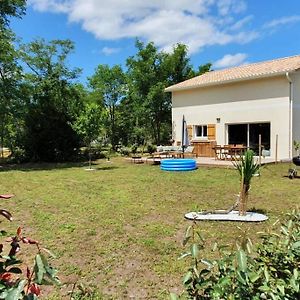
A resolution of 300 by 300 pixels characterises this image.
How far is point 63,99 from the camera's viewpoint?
25562mm

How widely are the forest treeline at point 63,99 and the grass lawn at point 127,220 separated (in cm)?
708

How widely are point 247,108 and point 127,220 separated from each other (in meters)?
15.0

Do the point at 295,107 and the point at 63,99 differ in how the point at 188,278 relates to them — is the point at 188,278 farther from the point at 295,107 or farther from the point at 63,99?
the point at 63,99

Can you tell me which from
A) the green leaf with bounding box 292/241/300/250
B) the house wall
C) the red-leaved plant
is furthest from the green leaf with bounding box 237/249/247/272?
the house wall

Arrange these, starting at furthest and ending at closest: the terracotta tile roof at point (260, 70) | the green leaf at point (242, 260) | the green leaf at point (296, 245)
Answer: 1. the terracotta tile roof at point (260, 70)
2. the green leaf at point (296, 245)
3. the green leaf at point (242, 260)

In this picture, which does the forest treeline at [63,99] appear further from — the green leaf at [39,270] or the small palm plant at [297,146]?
the green leaf at [39,270]

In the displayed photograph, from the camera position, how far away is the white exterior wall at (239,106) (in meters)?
18.8

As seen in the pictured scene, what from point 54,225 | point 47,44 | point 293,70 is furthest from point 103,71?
point 54,225

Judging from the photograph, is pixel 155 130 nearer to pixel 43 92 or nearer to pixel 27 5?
pixel 43 92

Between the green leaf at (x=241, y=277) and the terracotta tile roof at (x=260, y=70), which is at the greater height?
the terracotta tile roof at (x=260, y=70)

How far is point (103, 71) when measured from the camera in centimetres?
3994

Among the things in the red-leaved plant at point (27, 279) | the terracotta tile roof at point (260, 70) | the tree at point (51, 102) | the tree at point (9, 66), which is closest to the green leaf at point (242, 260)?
the red-leaved plant at point (27, 279)

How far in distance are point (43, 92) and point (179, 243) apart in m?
21.0

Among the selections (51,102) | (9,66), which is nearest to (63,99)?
(51,102)
